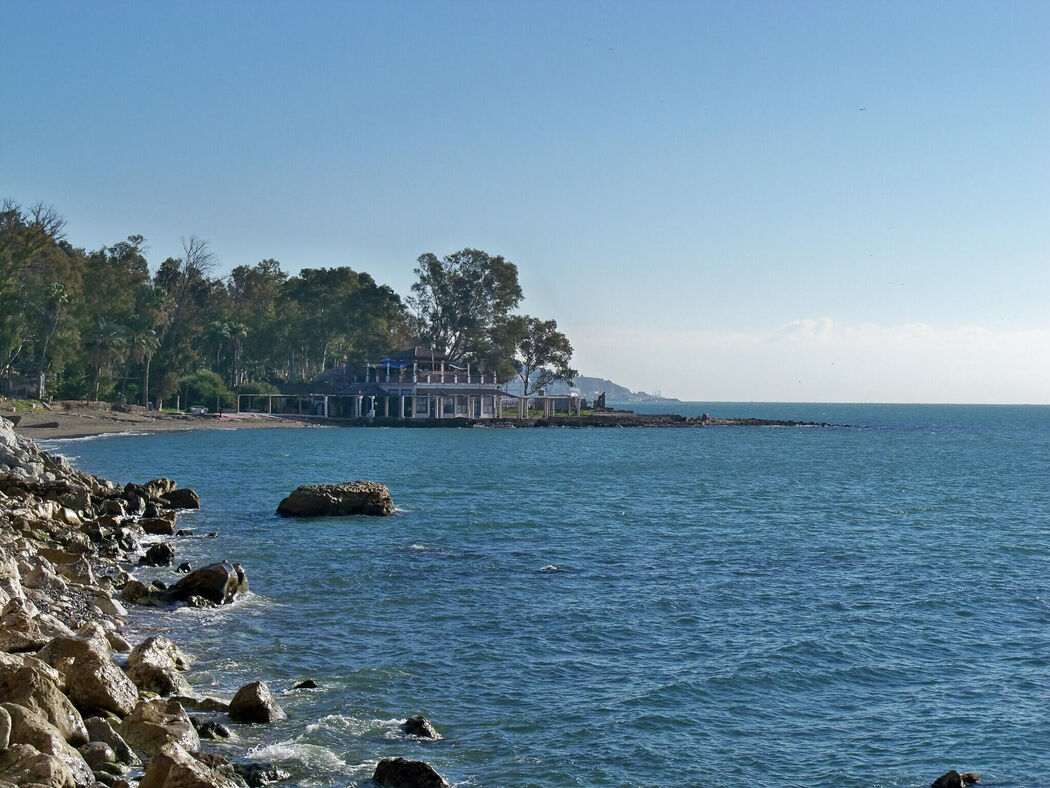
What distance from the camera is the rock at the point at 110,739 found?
38.7 feet

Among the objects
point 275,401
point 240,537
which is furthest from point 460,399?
point 240,537

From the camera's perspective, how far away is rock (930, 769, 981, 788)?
492 inches

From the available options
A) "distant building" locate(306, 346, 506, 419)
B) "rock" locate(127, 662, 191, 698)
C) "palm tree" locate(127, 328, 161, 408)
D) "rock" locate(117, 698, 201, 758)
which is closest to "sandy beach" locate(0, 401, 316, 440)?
"palm tree" locate(127, 328, 161, 408)

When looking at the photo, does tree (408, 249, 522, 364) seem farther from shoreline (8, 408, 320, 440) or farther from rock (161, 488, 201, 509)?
rock (161, 488, 201, 509)

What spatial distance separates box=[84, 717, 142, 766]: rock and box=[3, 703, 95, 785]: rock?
1.29 meters

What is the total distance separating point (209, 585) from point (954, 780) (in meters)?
14.8

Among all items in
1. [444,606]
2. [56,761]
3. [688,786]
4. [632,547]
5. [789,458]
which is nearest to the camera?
[56,761]

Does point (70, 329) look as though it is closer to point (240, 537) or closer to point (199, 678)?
point (240, 537)

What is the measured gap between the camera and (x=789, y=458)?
247 ft

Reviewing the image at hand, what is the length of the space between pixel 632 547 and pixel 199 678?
17.1 metres

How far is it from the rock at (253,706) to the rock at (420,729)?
5.93ft

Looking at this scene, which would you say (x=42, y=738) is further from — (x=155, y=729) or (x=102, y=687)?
(x=102, y=687)

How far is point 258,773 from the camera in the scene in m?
12.1

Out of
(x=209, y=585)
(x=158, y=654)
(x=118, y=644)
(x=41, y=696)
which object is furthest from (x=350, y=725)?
(x=209, y=585)
